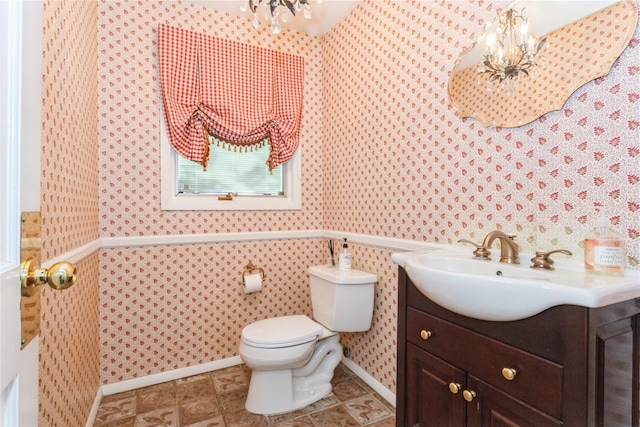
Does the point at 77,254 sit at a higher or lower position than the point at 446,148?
lower

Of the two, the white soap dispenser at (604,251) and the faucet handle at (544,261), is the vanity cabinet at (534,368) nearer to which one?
the white soap dispenser at (604,251)

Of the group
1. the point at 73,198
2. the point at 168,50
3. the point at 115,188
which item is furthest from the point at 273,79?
the point at 73,198

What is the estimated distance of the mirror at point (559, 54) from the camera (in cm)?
107

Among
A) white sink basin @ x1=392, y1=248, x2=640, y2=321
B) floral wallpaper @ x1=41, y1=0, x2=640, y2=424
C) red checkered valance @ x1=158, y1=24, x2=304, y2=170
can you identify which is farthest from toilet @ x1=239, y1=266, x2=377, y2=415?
red checkered valance @ x1=158, y1=24, x2=304, y2=170

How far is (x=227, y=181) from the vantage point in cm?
247

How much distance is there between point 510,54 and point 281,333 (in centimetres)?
172

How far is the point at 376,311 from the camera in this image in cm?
210

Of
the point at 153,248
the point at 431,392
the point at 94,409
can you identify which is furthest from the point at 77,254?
the point at 431,392

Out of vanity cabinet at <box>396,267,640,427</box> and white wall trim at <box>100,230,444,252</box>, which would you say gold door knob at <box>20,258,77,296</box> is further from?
white wall trim at <box>100,230,444,252</box>

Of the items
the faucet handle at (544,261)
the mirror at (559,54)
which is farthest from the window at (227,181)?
the faucet handle at (544,261)

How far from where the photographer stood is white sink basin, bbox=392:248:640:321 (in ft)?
2.65

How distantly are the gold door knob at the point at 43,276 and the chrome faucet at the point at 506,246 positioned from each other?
1.28 m

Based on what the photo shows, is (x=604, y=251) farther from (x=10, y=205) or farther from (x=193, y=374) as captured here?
(x=193, y=374)

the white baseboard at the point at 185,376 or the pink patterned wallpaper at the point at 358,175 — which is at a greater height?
the pink patterned wallpaper at the point at 358,175
